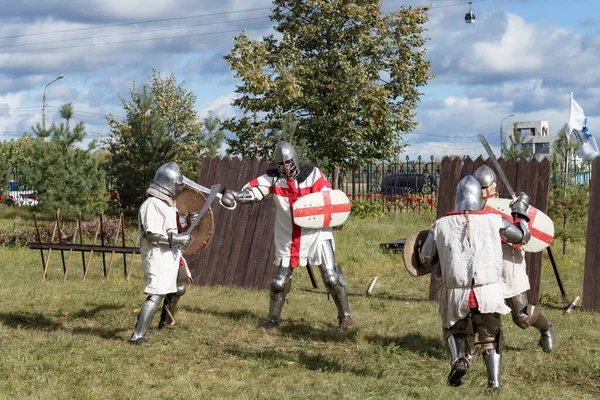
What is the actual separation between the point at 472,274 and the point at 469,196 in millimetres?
524

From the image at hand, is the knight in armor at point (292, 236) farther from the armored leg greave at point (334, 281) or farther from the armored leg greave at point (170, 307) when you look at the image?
the armored leg greave at point (170, 307)

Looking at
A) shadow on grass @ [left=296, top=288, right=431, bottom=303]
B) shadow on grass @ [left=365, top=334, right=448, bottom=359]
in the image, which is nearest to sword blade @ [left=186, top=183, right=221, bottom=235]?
shadow on grass @ [left=365, top=334, right=448, bottom=359]

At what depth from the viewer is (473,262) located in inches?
196

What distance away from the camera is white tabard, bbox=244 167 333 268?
714 cm

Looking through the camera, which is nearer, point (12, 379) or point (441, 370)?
point (12, 379)

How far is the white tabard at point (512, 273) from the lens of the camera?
6.03 m

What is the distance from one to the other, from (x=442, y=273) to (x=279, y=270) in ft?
7.72

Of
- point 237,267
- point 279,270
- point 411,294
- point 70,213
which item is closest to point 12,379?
point 279,270

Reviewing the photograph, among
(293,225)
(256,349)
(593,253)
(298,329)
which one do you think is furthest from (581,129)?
(256,349)

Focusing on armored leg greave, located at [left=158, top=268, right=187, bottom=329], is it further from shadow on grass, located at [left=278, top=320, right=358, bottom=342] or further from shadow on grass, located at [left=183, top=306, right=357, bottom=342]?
shadow on grass, located at [left=278, top=320, right=358, bottom=342]

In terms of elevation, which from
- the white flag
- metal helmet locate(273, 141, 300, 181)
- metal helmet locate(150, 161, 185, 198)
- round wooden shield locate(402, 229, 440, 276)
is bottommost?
round wooden shield locate(402, 229, 440, 276)

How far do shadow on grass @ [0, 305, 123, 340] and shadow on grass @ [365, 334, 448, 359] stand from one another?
2375 mm

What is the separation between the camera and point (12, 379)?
523 centimetres

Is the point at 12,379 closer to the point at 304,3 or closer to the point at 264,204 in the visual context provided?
the point at 264,204
